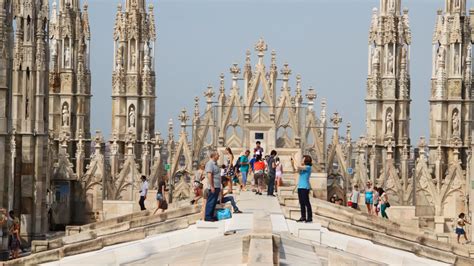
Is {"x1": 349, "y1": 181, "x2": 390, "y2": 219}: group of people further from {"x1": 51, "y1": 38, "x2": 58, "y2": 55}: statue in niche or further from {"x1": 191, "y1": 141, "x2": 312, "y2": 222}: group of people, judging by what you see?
{"x1": 51, "y1": 38, "x2": 58, "y2": 55}: statue in niche

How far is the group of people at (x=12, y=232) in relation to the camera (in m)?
36.3

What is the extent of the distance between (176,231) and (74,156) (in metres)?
29.6

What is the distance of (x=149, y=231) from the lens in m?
29.8

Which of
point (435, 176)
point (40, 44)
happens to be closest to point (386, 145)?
point (435, 176)

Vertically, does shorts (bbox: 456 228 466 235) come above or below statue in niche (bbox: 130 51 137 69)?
below

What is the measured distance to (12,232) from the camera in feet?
124

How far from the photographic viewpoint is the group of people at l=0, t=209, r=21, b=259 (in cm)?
3631

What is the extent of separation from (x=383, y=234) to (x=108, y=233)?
526 centimetres

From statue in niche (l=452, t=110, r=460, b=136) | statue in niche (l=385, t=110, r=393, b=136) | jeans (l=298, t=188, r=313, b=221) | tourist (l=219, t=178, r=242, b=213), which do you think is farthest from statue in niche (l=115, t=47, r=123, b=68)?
Answer: jeans (l=298, t=188, r=313, b=221)

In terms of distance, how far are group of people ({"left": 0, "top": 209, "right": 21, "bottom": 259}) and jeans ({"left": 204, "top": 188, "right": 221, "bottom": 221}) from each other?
783 cm

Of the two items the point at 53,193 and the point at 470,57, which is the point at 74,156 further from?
the point at 470,57

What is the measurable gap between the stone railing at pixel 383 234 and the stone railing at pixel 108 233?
2.32 m

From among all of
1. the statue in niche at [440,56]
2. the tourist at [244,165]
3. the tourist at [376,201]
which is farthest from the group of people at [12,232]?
the statue in niche at [440,56]

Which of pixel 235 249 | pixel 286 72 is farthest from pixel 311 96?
pixel 235 249
